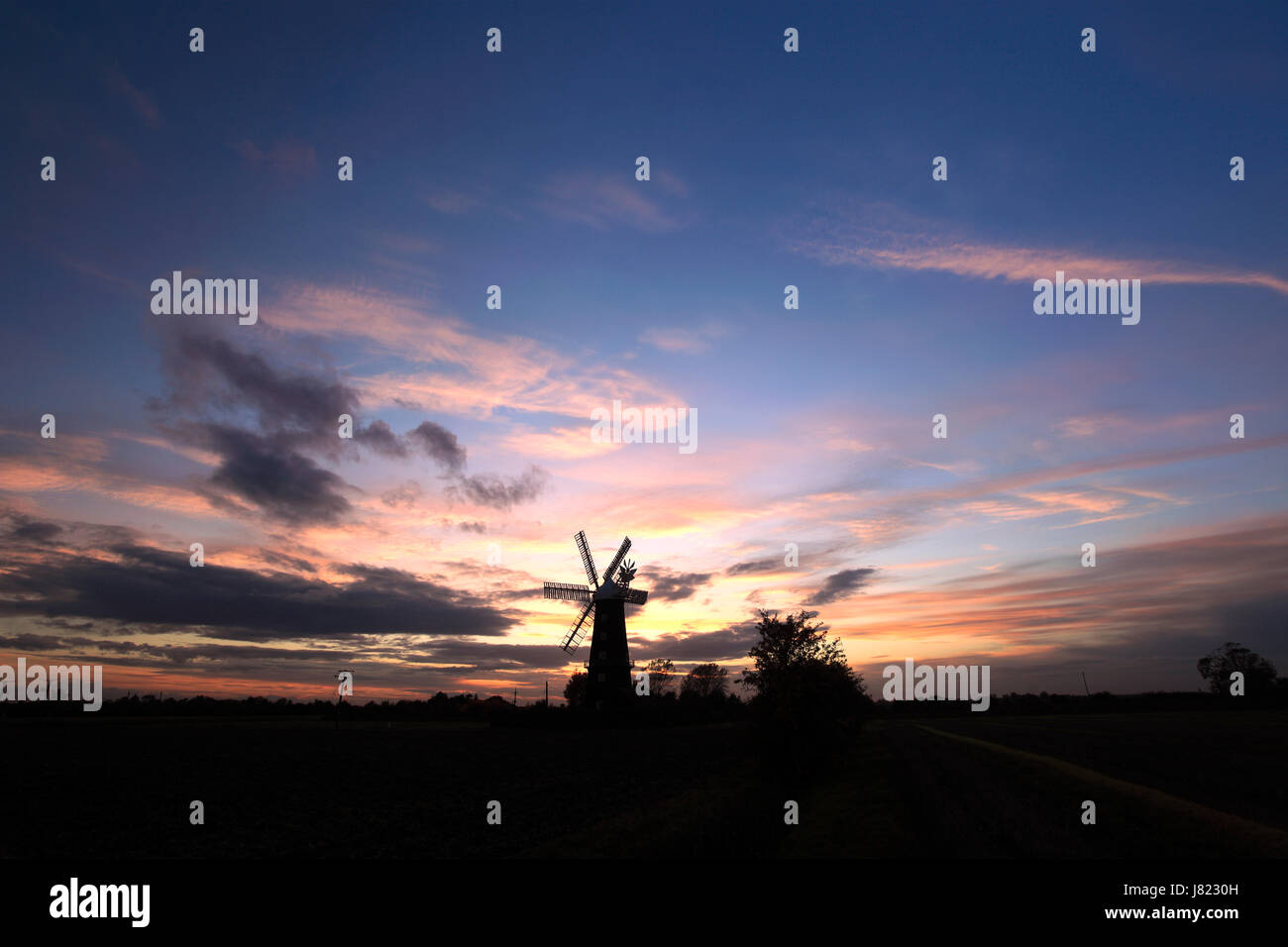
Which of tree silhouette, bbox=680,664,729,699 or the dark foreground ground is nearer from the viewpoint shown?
the dark foreground ground

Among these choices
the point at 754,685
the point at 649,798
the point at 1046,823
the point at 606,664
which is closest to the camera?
the point at 1046,823

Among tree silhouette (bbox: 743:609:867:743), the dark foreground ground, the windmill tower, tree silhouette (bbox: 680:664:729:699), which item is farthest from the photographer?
tree silhouette (bbox: 680:664:729:699)

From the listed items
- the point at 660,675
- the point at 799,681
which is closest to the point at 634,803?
the point at 799,681

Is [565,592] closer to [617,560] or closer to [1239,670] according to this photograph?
[617,560]

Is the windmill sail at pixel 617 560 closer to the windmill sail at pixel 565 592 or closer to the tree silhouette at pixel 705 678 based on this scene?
the windmill sail at pixel 565 592

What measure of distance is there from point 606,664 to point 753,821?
61.1 meters

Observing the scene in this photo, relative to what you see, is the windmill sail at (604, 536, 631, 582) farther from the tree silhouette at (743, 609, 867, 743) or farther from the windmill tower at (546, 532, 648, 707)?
the tree silhouette at (743, 609, 867, 743)

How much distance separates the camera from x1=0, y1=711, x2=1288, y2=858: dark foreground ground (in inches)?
824

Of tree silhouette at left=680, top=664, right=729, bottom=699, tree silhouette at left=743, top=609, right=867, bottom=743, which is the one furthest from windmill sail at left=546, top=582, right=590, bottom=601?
tree silhouette at left=680, top=664, right=729, bottom=699

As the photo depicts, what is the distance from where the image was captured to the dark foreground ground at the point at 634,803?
2092 cm

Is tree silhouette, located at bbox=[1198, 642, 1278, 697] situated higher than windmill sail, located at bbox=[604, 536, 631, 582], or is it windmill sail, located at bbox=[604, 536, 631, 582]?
windmill sail, located at bbox=[604, 536, 631, 582]
